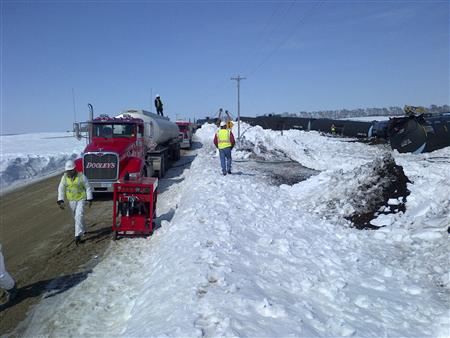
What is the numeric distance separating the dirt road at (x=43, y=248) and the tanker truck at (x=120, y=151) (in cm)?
108

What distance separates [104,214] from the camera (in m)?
12.2

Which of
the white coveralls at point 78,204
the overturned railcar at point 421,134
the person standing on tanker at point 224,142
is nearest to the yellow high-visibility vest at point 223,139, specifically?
the person standing on tanker at point 224,142

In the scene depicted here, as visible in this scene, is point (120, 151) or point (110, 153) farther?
point (120, 151)

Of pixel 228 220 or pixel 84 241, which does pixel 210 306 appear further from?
pixel 84 241

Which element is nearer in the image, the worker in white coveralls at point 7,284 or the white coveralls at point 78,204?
the worker in white coveralls at point 7,284

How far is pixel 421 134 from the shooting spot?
22.3 metres

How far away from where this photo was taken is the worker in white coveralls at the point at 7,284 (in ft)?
20.8

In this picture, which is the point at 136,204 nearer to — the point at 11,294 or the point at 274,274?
the point at 11,294

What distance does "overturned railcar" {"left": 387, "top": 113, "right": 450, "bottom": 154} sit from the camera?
22062mm

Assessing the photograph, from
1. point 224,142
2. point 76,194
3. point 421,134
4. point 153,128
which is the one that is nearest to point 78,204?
point 76,194

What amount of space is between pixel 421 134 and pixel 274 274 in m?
19.2

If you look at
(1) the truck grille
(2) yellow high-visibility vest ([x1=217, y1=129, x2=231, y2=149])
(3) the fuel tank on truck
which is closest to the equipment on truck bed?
(1) the truck grille

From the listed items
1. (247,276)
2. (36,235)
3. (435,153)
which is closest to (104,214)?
(36,235)

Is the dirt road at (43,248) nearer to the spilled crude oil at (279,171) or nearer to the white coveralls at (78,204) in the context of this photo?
the white coveralls at (78,204)
